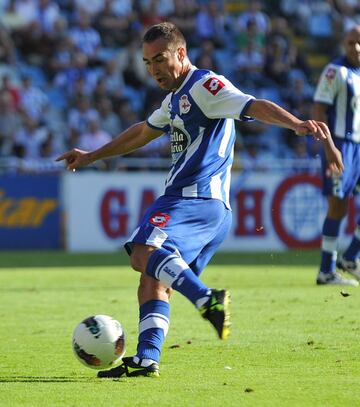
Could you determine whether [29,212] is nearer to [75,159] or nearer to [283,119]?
[75,159]

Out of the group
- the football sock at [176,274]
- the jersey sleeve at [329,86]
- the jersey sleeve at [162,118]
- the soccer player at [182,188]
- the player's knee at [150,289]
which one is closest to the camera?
the football sock at [176,274]

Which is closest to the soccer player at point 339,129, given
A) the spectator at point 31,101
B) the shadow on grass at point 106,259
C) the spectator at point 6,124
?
the shadow on grass at point 106,259

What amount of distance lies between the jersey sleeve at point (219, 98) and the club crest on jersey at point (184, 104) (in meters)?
0.06

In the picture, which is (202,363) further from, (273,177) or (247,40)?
(247,40)

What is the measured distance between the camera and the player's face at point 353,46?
11508mm

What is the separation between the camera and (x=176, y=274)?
20.4 feet

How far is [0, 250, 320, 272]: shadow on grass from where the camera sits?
52.4ft

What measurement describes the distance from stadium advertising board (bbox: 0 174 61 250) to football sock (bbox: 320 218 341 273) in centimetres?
768

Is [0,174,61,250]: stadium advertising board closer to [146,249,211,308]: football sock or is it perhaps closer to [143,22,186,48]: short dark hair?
[143,22,186,48]: short dark hair

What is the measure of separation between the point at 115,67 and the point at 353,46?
11.7 metres

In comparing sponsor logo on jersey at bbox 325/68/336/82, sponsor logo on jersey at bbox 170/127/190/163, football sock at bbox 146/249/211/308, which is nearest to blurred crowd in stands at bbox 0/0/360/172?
sponsor logo on jersey at bbox 325/68/336/82

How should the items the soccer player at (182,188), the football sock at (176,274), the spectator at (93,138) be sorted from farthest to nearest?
the spectator at (93,138)
the soccer player at (182,188)
the football sock at (176,274)

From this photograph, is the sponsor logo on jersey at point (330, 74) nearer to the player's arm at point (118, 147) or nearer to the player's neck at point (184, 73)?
the player's arm at point (118, 147)

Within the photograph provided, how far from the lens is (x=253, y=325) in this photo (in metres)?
8.98
